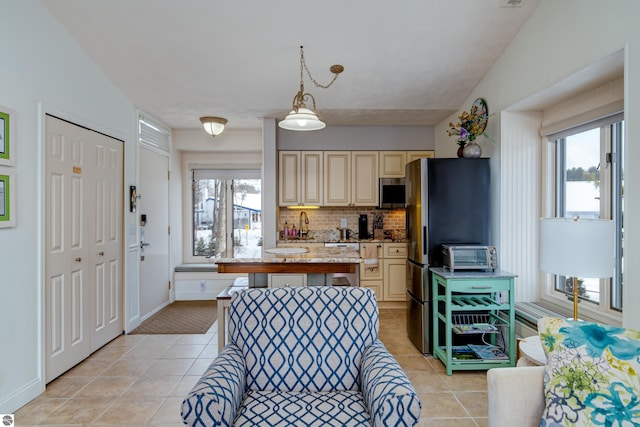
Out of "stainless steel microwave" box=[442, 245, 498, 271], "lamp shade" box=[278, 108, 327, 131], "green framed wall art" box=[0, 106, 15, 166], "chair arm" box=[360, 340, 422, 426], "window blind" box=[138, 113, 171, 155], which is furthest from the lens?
"window blind" box=[138, 113, 171, 155]

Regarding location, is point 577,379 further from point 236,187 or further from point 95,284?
point 236,187

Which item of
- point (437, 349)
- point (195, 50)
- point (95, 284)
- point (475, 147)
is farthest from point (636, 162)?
point (95, 284)

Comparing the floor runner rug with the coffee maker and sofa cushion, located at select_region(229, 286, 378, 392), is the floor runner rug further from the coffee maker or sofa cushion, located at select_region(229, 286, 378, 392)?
sofa cushion, located at select_region(229, 286, 378, 392)

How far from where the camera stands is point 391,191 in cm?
506

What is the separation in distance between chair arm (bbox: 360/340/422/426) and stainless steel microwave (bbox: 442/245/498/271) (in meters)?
1.68

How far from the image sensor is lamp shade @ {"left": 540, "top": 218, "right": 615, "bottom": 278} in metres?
1.72

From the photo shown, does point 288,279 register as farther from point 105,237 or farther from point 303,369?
point 105,237

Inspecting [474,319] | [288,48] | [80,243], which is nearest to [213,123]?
[288,48]

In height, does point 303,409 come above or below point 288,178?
below

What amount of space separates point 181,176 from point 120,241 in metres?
2.03

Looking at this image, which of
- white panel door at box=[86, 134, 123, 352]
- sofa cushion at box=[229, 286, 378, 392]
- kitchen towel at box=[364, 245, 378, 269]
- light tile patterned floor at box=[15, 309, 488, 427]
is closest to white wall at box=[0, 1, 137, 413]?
light tile patterned floor at box=[15, 309, 488, 427]

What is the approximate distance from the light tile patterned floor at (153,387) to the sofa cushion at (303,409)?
96cm

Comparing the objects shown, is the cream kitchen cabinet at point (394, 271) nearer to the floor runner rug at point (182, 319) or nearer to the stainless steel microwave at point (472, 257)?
the stainless steel microwave at point (472, 257)

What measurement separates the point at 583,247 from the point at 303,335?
4.79 ft
